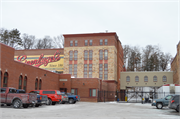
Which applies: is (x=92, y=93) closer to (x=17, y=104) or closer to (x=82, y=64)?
(x=82, y=64)

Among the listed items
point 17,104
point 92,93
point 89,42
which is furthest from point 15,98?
point 89,42

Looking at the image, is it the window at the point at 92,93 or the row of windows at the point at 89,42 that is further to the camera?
the row of windows at the point at 89,42

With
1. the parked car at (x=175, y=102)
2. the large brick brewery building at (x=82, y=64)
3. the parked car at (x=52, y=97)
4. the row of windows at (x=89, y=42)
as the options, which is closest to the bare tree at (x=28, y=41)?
the large brick brewery building at (x=82, y=64)

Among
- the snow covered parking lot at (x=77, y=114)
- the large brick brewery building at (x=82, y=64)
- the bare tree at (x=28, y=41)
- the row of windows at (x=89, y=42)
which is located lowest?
the snow covered parking lot at (x=77, y=114)

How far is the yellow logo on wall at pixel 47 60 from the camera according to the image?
184 ft

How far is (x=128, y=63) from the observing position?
7606cm

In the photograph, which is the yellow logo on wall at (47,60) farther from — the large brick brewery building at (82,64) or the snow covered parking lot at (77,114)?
the snow covered parking lot at (77,114)

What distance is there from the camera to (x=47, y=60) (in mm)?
57094

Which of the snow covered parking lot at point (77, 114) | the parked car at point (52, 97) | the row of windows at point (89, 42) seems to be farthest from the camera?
the row of windows at point (89, 42)

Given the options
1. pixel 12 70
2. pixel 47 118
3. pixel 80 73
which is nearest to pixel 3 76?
pixel 12 70

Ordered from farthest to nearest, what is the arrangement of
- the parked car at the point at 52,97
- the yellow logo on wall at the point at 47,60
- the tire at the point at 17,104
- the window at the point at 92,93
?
the yellow logo on wall at the point at 47,60, the window at the point at 92,93, the parked car at the point at 52,97, the tire at the point at 17,104

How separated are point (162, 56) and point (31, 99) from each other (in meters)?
59.1

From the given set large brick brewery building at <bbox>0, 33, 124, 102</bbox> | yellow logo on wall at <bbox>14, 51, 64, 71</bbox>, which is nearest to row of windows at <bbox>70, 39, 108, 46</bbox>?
large brick brewery building at <bbox>0, 33, 124, 102</bbox>

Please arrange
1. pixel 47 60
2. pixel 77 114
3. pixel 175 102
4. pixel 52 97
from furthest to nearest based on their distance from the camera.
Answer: pixel 47 60 → pixel 52 97 → pixel 175 102 → pixel 77 114
